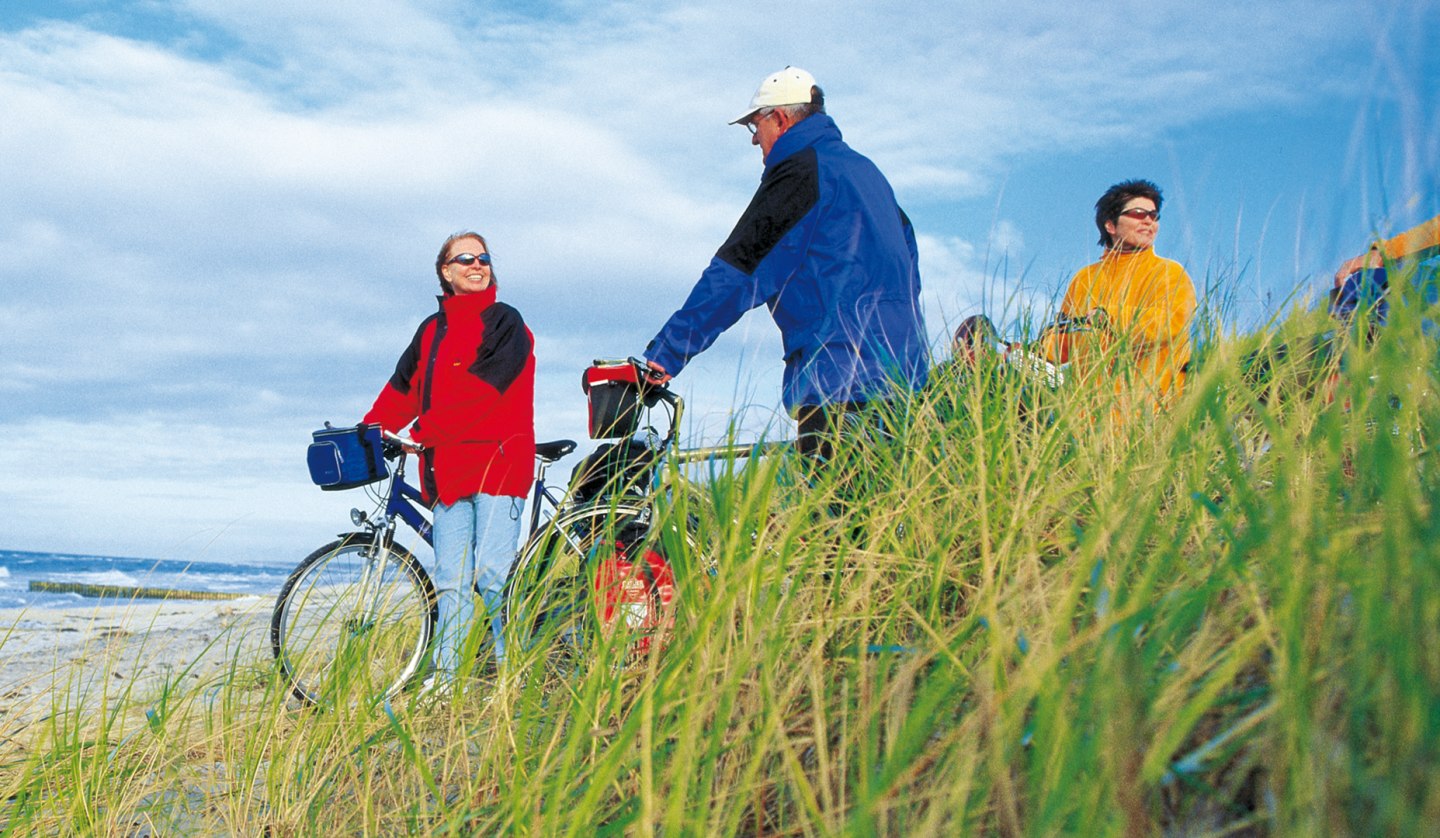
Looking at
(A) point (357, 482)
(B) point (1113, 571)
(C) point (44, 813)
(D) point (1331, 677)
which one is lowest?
(C) point (44, 813)

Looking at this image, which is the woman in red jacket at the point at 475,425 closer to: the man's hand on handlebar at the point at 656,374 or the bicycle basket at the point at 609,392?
the bicycle basket at the point at 609,392

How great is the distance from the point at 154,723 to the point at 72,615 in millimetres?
8440

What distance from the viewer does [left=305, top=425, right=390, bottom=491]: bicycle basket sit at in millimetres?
5184

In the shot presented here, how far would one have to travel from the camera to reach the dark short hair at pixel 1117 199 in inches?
180

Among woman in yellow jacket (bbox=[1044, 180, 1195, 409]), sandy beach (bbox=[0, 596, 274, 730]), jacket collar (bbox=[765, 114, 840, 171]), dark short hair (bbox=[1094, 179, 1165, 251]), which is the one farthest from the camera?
dark short hair (bbox=[1094, 179, 1165, 251])

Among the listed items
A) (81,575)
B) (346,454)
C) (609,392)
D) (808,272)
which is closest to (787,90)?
(808,272)

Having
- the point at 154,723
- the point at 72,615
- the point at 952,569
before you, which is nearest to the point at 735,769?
the point at 952,569

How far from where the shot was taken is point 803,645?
7.28ft

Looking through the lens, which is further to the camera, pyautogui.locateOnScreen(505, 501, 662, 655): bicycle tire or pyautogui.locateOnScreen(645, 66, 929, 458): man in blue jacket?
pyautogui.locateOnScreen(645, 66, 929, 458): man in blue jacket

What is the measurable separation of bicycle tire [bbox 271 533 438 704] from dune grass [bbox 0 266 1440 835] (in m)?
0.13

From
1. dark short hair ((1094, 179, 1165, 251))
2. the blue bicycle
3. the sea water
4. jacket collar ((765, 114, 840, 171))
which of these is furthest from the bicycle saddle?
the sea water

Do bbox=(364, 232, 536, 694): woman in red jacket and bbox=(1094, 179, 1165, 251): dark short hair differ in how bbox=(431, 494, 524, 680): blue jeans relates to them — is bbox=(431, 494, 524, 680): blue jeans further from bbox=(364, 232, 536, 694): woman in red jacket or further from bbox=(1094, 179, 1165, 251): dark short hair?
bbox=(1094, 179, 1165, 251): dark short hair

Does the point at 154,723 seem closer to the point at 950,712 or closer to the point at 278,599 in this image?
the point at 278,599

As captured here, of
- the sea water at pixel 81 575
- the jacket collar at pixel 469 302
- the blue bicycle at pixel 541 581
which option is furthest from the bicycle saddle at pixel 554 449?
the sea water at pixel 81 575
